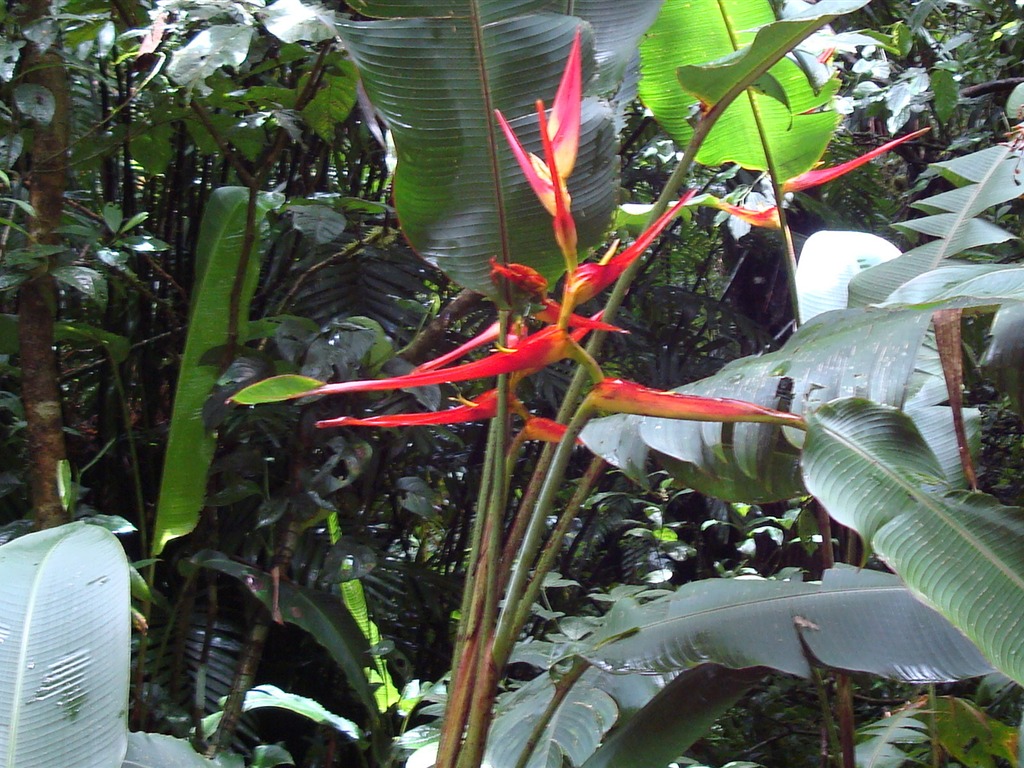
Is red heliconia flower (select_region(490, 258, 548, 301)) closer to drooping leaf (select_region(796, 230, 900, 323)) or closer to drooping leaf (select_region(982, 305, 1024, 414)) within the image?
drooping leaf (select_region(982, 305, 1024, 414))

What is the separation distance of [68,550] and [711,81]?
62cm

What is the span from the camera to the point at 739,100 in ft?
2.66

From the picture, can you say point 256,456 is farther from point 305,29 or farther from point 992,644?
point 992,644

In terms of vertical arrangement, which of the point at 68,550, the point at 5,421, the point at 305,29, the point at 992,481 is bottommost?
the point at 992,481

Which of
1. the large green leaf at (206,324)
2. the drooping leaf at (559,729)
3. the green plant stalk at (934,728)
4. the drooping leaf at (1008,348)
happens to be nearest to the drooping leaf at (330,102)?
the large green leaf at (206,324)

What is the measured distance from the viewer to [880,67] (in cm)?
139

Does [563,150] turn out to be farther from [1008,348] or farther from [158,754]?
[158,754]

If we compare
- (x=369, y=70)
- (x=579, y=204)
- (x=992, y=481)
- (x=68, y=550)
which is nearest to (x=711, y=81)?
(x=579, y=204)

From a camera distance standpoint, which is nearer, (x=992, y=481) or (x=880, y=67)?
(x=880, y=67)

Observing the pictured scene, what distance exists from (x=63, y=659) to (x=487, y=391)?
1.35ft

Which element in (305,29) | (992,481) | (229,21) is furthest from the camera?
(992,481)

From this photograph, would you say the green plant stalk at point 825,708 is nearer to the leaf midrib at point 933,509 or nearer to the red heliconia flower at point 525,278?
the leaf midrib at point 933,509

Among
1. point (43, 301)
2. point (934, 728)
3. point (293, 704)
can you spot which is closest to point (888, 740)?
point (934, 728)

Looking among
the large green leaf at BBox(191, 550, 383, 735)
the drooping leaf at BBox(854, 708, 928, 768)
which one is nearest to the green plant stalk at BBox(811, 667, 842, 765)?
the drooping leaf at BBox(854, 708, 928, 768)
